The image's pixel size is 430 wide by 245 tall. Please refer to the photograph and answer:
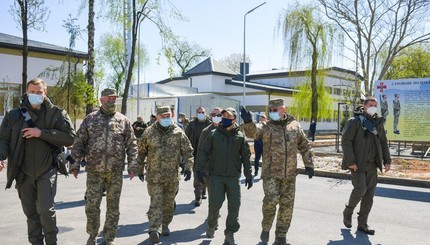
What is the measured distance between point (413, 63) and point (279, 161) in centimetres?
3459

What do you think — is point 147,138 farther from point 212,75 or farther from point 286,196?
point 212,75

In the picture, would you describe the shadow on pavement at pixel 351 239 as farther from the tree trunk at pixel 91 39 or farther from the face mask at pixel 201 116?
the tree trunk at pixel 91 39

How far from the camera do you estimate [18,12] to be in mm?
17156

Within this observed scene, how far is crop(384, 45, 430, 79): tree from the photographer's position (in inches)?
1373

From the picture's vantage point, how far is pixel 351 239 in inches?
228

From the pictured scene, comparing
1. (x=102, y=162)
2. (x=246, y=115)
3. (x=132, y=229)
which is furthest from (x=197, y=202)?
(x=102, y=162)

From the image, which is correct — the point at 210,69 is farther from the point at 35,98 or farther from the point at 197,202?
the point at 35,98

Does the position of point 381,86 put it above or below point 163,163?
above

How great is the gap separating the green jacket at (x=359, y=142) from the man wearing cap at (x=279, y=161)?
33.1 inches

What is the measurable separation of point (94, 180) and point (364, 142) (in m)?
3.98

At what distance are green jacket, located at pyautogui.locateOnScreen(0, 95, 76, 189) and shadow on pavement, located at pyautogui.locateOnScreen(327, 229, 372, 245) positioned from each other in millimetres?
3805

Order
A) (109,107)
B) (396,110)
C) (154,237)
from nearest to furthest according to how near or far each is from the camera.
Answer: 1. (109,107)
2. (154,237)
3. (396,110)

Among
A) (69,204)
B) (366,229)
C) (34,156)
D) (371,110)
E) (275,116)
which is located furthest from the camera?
(69,204)

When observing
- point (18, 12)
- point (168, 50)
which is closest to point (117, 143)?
point (168, 50)
